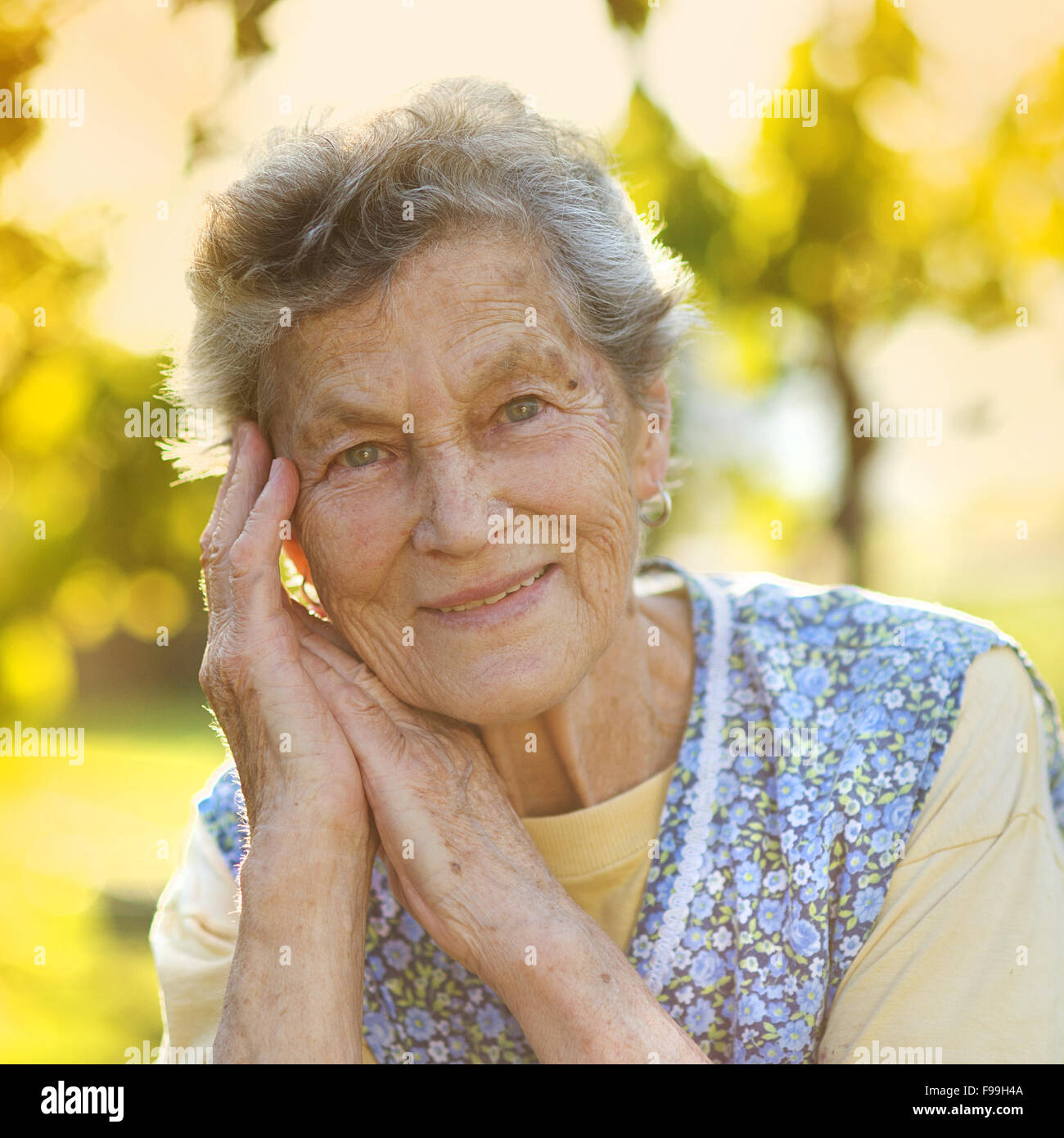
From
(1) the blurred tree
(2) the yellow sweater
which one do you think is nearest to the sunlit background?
(1) the blurred tree

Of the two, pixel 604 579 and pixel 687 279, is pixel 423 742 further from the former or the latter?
pixel 687 279

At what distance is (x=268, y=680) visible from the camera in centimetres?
227


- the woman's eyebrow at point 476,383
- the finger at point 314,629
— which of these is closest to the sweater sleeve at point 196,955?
the finger at point 314,629

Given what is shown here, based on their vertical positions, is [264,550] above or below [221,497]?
below

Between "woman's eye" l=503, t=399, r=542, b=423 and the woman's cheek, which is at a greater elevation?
"woman's eye" l=503, t=399, r=542, b=423

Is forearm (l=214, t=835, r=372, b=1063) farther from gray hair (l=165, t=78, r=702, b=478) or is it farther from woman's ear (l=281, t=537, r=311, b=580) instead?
gray hair (l=165, t=78, r=702, b=478)

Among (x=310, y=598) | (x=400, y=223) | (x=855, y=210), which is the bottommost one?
(x=310, y=598)

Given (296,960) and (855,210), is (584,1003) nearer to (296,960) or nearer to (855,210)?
(296,960)

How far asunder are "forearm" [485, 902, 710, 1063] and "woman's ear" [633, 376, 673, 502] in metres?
1.03

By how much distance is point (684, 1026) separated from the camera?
2248mm

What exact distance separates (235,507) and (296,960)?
0.97 meters

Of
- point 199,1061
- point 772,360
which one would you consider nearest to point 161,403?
point 199,1061

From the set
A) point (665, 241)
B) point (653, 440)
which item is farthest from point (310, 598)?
point (665, 241)

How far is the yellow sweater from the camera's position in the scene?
6.30 ft
